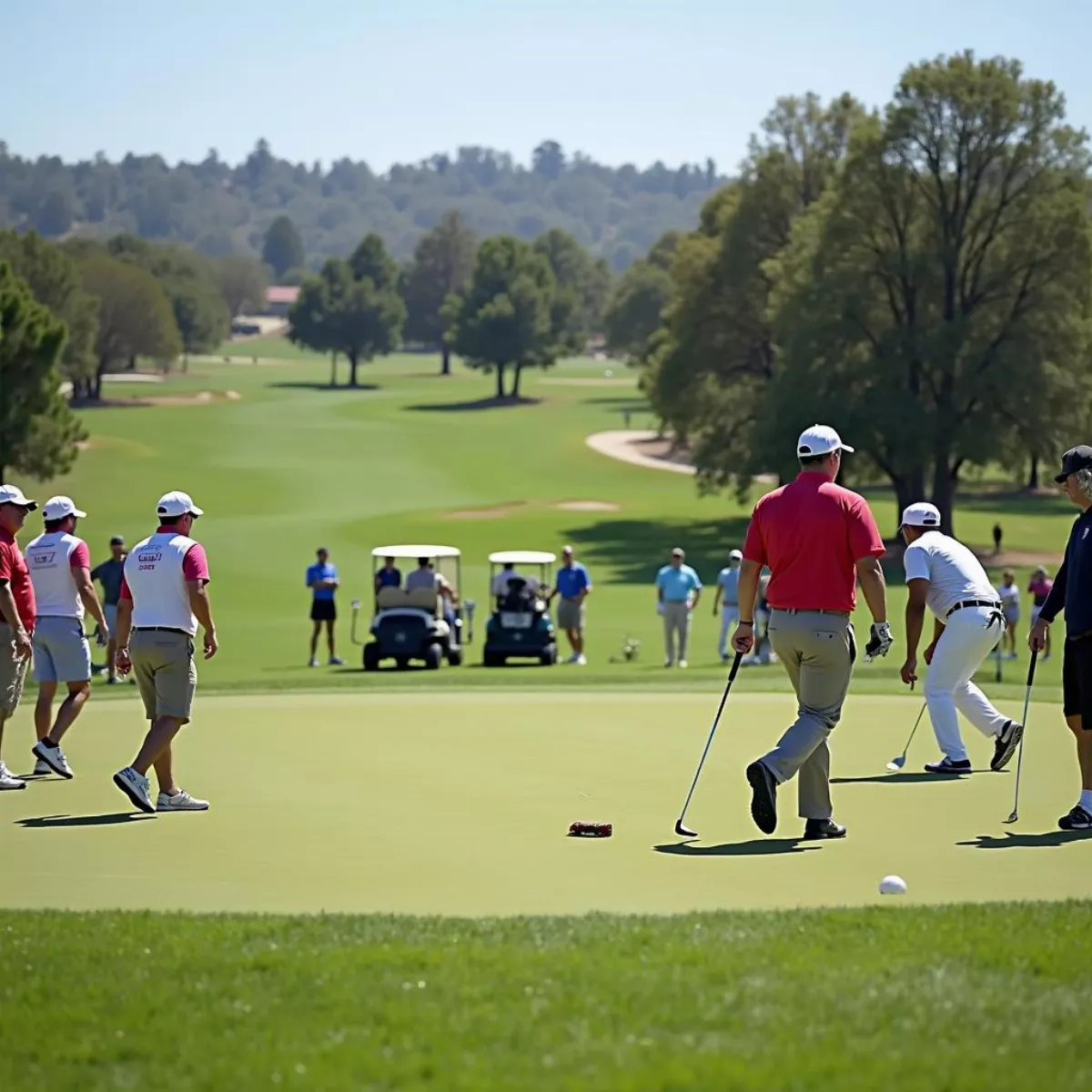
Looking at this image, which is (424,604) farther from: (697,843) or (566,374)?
(566,374)

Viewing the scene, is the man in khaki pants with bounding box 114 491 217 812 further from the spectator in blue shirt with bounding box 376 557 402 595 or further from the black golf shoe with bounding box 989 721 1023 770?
the spectator in blue shirt with bounding box 376 557 402 595

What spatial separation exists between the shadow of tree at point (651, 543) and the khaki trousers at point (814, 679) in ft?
133

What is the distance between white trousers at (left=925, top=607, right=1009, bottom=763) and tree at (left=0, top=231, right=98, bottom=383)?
9224 centimetres

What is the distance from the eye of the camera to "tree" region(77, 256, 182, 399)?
393 ft

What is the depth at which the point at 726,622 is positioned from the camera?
107 feet

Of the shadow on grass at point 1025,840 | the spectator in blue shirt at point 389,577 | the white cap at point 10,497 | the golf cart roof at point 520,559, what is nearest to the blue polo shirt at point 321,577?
the spectator in blue shirt at point 389,577

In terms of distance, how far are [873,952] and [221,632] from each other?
3337 centimetres

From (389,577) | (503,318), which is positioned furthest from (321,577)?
(503,318)

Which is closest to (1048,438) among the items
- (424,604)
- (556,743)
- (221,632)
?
(221,632)

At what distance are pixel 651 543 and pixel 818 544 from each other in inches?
2069

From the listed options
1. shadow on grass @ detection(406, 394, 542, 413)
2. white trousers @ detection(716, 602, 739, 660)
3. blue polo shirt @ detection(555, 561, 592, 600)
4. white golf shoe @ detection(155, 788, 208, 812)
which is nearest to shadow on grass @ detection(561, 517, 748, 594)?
white trousers @ detection(716, 602, 739, 660)

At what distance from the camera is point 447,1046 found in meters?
6.31

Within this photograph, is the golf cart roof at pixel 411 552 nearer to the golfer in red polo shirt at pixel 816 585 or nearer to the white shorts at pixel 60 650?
the white shorts at pixel 60 650

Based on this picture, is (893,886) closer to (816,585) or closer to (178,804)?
(816,585)
